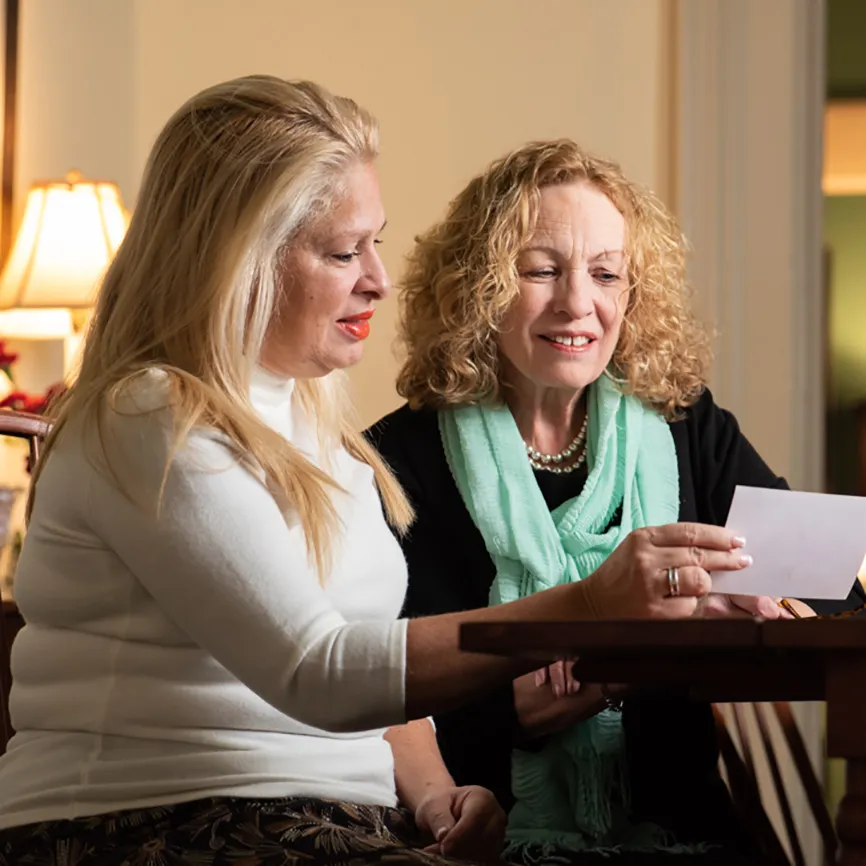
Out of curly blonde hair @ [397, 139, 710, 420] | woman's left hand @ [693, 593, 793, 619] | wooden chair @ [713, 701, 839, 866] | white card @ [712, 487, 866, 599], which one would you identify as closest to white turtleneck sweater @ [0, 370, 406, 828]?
white card @ [712, 487, 866, 599]

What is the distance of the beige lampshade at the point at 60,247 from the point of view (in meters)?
2.97

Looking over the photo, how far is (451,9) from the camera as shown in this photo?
338 centimetres

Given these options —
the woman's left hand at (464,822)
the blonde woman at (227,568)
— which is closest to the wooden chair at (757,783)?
the woman's left hand at (464,822)

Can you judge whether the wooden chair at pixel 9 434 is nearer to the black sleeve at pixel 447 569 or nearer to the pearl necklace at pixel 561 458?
the black sleeve at pixel 447 569

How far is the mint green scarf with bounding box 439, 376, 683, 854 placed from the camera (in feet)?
5.92

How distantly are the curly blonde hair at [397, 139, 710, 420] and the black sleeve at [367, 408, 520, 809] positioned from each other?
0.08 metres

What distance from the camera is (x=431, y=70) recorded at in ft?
11.1

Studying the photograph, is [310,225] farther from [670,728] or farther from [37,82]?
[37,82]

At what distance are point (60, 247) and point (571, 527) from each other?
60.6 inches

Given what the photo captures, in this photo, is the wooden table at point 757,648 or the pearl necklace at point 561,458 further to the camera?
the pearl necklace at point 561,458

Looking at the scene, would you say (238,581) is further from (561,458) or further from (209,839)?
(561,458)

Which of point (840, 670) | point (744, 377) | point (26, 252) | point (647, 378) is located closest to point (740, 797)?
point (647, 378)

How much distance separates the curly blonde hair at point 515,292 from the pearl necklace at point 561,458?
0.10 meters

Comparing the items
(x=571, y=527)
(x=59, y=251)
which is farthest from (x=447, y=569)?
(x=59, y=251)
